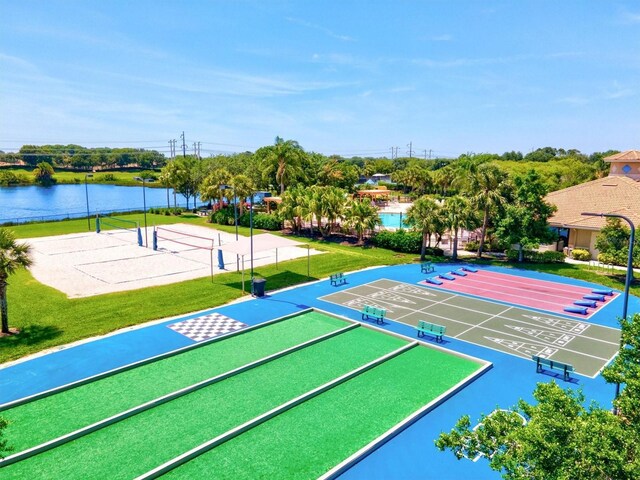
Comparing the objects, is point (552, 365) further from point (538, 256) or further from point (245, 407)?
point (538, 256)

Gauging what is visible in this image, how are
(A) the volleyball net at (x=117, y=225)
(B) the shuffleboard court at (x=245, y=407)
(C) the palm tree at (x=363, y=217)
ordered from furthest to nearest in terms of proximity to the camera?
1. (A) the volleyball net at (x=117, y=225)
2. (C) the palm tree at (x=363, y=217)
3. (B) the shuffleboard court at (x=245, y=407)

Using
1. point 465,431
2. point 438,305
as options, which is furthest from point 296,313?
point 465,431

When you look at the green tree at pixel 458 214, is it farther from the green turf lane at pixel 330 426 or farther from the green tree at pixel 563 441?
the green tree at pixel 563 441

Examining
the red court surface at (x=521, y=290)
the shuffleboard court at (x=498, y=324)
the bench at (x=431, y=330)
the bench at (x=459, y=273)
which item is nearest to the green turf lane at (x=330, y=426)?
the bench at (x=431, y=330)

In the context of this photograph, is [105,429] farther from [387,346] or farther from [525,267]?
[525,267]

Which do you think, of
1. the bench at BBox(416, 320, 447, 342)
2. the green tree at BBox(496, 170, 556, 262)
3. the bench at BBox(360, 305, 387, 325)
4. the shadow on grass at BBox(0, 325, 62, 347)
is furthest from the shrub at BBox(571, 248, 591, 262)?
the shadow on grass at BBox(0, 325, 62, 347)

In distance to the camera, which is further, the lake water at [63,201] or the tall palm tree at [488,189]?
the lake water at [63,201]
